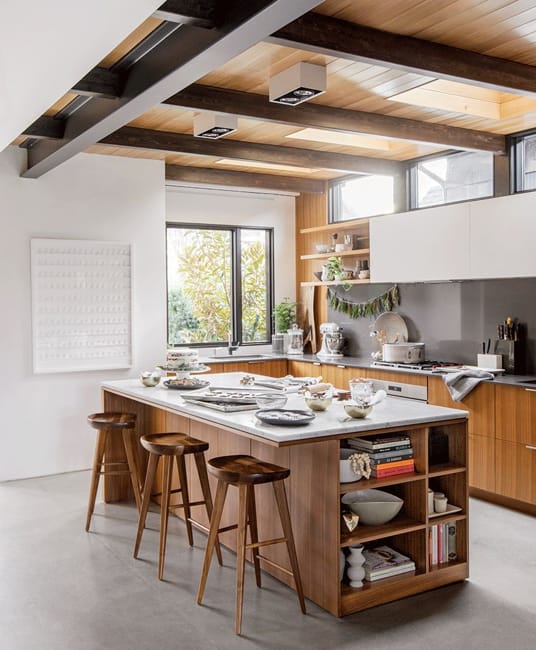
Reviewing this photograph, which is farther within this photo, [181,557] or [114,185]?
[114,185]

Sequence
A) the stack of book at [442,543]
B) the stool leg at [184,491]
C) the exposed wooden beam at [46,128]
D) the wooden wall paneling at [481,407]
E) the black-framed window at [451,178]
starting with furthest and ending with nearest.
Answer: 1. the black-framed window at [451,178]
2. the wooden wall paneling at [481,407]
3. the exposed wooden beam at [46,128]
4. the stool leg at [184,491]
5. the stack of book at [442,543]

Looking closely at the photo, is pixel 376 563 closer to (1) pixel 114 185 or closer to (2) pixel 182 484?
(2) pixel 182 484

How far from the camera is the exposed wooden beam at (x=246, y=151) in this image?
5082 mm

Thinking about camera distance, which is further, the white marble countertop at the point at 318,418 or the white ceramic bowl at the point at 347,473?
A: the white ceramic bowl at the point at 347,473

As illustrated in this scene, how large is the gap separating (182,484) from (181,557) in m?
0.40

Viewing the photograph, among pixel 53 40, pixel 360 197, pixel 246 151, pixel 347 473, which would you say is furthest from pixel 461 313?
pixel 53 40

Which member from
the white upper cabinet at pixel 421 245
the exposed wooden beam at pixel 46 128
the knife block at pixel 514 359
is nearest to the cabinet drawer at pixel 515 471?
the knife block at pixel 514 359

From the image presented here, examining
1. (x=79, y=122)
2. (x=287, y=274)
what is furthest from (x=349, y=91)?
(x=287, y=274)

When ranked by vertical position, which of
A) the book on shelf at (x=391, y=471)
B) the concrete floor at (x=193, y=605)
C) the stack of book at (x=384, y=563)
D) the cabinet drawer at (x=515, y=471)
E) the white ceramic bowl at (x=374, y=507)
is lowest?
the concrete floor at (x=193, y=605)

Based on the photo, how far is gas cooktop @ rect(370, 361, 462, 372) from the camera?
551 centimetres

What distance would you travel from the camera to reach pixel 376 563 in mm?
3342

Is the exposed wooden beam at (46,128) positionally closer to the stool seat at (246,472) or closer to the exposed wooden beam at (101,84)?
the exposed wooden beam at (101,84)

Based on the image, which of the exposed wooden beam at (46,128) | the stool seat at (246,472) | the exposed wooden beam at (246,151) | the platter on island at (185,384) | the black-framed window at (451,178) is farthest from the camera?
the black-framed window at (451,178)

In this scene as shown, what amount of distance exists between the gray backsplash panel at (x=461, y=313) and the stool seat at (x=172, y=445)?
2778 millimetres
